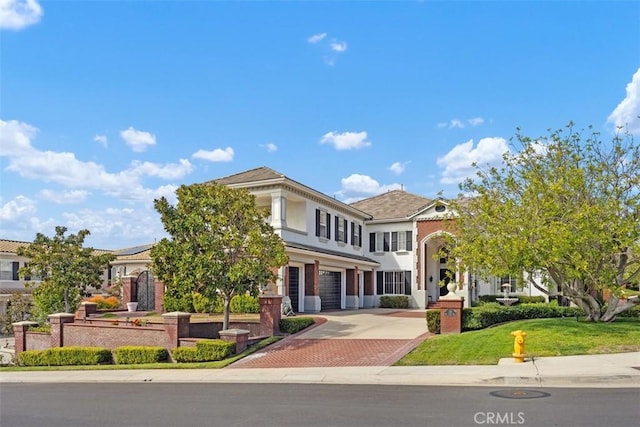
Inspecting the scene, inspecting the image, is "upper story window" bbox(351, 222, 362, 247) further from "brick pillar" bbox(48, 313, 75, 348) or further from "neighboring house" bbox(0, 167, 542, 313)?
"brick pillar" bbox(48, 313, 75, 348)

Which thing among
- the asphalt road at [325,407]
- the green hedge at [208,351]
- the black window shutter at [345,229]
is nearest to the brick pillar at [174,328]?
the green hedge at [208,351]

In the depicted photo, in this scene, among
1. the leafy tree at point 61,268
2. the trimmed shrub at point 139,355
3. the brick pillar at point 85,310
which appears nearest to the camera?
the trimmed shrub at point 139,355

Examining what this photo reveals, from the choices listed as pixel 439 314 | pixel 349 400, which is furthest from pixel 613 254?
pixel 349 400

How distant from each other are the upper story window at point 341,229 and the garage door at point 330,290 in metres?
2.28

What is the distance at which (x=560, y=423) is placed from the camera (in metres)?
8.90

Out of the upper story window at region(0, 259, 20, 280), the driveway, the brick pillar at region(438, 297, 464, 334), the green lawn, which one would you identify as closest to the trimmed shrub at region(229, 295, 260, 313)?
the driveway

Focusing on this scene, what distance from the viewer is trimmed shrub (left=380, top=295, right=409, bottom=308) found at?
39.8m

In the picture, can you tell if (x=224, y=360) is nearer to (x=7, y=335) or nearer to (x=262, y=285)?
(x=262, y=285)

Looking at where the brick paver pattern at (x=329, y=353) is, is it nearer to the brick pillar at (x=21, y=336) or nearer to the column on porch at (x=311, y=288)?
the column on porch at (x=311, y=288)

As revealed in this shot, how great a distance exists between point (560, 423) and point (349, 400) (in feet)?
13.5

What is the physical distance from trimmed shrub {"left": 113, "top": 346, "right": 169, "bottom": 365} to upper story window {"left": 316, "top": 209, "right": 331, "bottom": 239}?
14.9 meters

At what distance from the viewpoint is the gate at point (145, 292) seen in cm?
3441

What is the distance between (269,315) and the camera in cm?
2227

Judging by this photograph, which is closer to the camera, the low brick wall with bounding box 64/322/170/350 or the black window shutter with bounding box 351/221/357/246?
the low brick wall with bounding box 64/322/170/350
